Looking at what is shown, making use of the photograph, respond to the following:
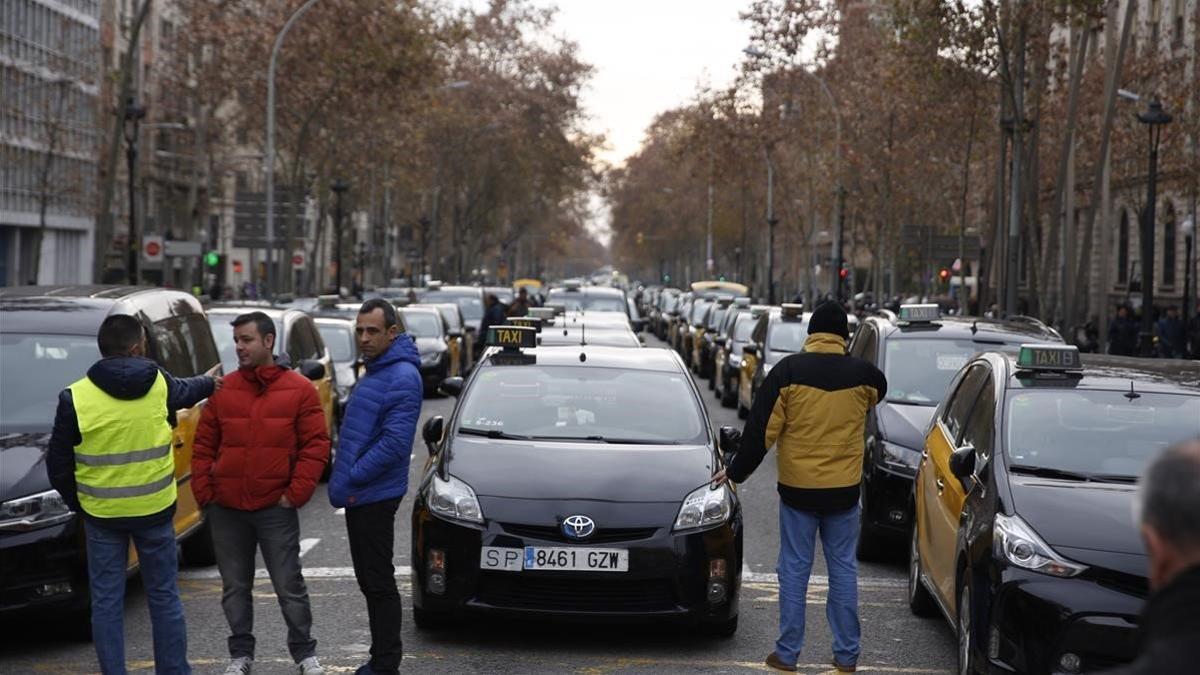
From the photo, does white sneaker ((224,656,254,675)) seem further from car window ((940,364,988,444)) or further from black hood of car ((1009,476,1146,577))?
car window ((940,364,988,444))

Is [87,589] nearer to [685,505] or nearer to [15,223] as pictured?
[685,505]

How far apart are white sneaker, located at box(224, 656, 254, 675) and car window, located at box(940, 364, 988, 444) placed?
359 centimetres

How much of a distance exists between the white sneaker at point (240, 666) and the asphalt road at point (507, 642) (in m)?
0.27

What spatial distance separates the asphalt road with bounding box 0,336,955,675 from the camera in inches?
330

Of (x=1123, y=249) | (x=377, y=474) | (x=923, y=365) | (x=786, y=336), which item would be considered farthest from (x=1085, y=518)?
(x=1123, y=249)

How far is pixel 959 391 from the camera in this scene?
977 cm

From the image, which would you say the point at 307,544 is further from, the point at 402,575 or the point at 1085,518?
the point at 1085,518

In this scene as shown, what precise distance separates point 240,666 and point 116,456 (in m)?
1.16

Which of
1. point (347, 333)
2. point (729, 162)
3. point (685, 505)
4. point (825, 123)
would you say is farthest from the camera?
point (729, 162)

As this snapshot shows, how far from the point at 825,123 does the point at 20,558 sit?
50720 millimetres

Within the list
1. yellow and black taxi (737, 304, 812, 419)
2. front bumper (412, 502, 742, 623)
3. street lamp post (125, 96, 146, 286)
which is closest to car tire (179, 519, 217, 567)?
front bumper (412, 502, 742, 623)

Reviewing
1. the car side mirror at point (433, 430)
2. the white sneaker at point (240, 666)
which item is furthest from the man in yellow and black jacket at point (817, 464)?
the white sneaker at point (240, 666)

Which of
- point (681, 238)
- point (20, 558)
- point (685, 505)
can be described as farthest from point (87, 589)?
point (681, 238)

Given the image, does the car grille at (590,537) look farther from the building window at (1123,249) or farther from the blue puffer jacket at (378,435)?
the building window at (1123,249)
